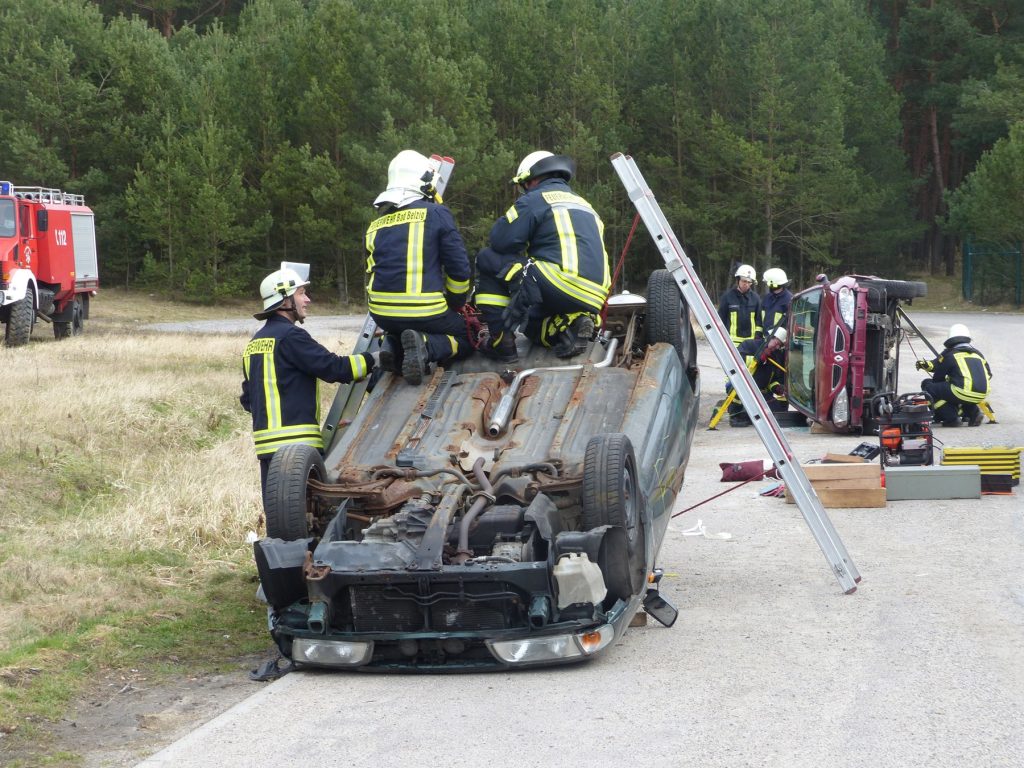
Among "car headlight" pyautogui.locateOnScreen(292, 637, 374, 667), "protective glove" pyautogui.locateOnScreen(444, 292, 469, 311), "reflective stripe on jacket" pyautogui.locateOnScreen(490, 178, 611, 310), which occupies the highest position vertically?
"reflective stripe on jacket" pyautogui.locateOnScreen(490, 178, 611, 310)

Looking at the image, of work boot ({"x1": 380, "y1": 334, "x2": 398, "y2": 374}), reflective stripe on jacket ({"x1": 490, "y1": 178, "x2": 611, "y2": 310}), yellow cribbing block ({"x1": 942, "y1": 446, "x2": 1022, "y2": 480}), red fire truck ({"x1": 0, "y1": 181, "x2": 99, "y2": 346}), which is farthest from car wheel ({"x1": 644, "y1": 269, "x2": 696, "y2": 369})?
red fire truck ({"x1": 0, "y1": 181, "x2": 99, "y2": 346})

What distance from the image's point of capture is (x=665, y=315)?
848 cm

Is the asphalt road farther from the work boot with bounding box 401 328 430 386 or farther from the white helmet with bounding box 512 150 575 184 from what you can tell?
the white helmet with bounding box 512 150 575 184

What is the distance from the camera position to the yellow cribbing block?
10.6 meters

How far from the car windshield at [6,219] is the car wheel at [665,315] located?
17347 millimetres

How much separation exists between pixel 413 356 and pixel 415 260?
57 cm

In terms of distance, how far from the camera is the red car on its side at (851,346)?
548 inches

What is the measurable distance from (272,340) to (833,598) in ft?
11.1

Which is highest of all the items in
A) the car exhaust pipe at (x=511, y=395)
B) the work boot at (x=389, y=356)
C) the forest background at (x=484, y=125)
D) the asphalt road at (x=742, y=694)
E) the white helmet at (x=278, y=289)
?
the forest background at (x=484, y=125)

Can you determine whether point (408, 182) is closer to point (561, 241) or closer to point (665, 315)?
point (561, 241)

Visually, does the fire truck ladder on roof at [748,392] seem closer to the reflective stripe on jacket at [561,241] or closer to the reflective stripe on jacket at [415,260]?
the reflective stripe on jacket at [561,241]

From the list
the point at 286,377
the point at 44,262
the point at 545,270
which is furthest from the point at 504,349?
the point at 44,262

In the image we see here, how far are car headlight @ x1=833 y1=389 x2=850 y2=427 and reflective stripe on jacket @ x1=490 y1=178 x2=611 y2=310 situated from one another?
6634 mm

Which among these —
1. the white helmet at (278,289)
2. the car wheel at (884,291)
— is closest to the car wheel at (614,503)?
the white helmet at (278,289)
